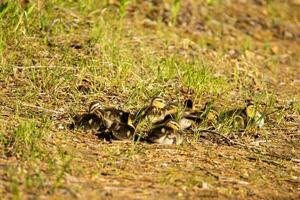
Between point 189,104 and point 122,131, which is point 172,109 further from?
point 122,131

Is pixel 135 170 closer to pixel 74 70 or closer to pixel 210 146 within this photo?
pixel 210 146

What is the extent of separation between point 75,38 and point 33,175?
3851 millimetres

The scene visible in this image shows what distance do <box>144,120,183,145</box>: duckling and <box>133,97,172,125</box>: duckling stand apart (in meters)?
0.19

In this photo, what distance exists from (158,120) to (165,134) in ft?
1.28

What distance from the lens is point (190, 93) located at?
7797mm

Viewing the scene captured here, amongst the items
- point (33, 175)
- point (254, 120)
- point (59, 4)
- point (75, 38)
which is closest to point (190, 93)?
point (254, 120)

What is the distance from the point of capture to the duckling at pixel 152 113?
6.45m

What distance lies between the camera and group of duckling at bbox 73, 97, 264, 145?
6.16 metres

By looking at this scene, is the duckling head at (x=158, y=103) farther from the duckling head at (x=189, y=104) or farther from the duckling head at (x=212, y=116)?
the duckling head at (x=212, y=116)

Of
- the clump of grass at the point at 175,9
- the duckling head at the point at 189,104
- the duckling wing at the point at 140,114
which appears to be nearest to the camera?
the duckling wing at the point at 140,114

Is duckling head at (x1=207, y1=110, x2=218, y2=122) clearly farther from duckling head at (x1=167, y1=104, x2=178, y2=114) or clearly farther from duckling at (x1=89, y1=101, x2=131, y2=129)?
duckling at (x1=89, y1=101, x2=131, y2=129)

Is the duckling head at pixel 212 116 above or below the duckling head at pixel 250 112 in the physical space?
below

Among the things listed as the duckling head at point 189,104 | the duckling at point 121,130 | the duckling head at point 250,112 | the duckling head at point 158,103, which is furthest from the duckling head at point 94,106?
the duckling head at point 250,112

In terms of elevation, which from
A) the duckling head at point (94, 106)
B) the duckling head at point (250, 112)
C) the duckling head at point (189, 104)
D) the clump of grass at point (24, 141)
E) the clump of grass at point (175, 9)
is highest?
the clump of grass at point (175, 9)
